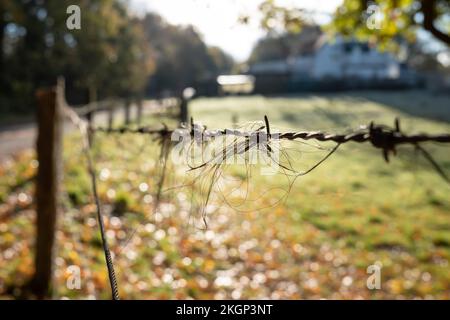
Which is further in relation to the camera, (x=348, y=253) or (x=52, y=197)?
(x=348, y=253)

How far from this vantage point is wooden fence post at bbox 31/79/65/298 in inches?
152

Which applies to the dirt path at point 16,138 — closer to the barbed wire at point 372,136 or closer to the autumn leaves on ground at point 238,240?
the autumn leaves on ground at point 238,240

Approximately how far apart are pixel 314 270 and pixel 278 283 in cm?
62

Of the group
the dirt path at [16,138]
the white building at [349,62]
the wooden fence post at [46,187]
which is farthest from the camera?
the white building at [349,62]

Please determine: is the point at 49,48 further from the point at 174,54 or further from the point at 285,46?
the point at 285,46

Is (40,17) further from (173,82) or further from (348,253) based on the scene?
(173,82)

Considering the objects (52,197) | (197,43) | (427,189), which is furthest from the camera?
(197,43)

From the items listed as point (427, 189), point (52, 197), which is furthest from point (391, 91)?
point (52, 197)

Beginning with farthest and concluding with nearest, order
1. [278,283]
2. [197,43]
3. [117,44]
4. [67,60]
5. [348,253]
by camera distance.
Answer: [197,43] < [117,44] < [67,60] < [348,253] < [278,283]

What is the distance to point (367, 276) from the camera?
16.5ft

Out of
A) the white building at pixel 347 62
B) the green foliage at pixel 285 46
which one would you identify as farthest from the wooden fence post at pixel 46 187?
the green foliage at pixel 285 46

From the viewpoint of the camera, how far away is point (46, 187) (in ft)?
12.9

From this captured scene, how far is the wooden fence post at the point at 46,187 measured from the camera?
3.87 meters

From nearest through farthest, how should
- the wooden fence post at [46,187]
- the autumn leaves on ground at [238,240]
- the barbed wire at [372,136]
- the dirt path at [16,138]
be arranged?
the barbed wire at [372,136] < the wooden fence post at [46,187] < the autumn leaves on ground at [238,240] < the dirt path at [16,138]
